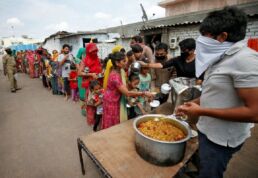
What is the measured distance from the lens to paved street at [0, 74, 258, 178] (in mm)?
2361

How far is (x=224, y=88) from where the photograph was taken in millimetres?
990

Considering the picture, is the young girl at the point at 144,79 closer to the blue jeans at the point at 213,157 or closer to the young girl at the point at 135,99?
the young girl at the point at 135,99

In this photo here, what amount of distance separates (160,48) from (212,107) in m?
2.37

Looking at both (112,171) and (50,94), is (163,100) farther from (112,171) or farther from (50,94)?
(50,94)

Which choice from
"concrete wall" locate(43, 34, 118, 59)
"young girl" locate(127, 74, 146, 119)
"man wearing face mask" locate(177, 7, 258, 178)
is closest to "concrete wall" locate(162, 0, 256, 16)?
"concrete wall" locate(43, 34, 118, 59)

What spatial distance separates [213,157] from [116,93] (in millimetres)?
1601

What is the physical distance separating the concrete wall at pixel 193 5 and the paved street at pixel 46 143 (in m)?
12.7

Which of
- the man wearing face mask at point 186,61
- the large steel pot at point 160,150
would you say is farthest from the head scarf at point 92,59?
the large steel pot at point 160,150

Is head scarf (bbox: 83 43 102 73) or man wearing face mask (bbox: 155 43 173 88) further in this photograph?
head scarf (bbox: 83 43 102 73)

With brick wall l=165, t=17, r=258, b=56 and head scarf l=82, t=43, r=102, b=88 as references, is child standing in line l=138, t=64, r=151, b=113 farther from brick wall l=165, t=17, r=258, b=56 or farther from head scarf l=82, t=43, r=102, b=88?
brick wall l=165, t=17, r=258, b=56

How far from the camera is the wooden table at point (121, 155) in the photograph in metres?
1.32

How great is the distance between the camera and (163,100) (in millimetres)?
3066

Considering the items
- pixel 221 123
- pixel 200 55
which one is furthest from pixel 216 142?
pixel 200 55

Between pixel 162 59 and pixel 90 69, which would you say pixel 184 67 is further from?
pixel 90 69
